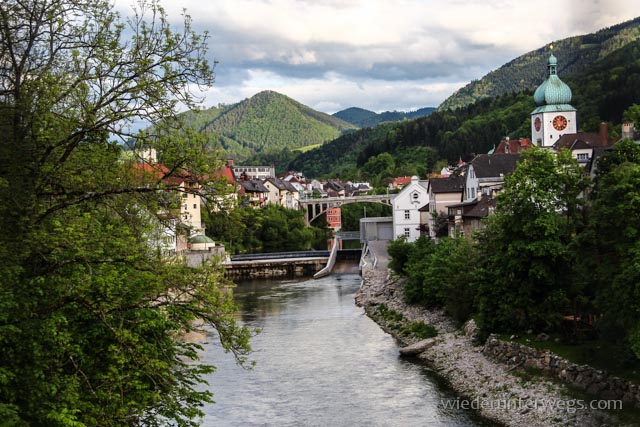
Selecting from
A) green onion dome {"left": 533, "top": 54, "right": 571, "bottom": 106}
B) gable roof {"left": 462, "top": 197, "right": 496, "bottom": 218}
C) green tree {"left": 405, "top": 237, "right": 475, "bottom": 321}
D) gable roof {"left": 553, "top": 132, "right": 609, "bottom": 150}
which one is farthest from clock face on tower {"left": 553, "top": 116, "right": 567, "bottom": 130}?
green tree {"left": 405, "top": 237, "right": 475, "bottom": 321}

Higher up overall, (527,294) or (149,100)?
(149,100)

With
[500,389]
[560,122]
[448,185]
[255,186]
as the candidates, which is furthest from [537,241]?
[560,122]

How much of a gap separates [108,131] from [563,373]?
16.1 m

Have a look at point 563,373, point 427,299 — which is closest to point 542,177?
point 563,373

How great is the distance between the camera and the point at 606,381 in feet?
66.2

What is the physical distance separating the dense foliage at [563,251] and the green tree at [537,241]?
3cm

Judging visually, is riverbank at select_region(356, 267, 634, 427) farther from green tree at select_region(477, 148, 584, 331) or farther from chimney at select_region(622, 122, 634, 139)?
chimney at select_region(622, 122, 634, 139)

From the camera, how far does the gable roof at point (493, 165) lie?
5050 cm

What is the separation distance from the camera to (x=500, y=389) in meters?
22.8

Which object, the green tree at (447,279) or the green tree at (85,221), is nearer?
the green tree at (85,221)

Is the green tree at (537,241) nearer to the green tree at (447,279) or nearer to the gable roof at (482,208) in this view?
the green tree at (447,279)

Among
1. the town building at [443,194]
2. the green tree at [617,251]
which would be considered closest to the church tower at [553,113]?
the town building at [443,194]

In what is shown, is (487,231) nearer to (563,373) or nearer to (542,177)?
(542,177)

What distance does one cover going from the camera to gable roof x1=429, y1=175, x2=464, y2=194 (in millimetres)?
57450
